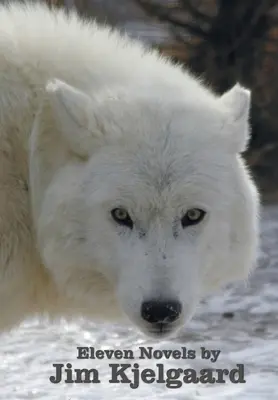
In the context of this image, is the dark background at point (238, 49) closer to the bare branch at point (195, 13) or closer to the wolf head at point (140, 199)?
the bare branch at point (195, 13)

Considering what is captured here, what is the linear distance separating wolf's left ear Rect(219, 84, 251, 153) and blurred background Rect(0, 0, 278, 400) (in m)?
1.64

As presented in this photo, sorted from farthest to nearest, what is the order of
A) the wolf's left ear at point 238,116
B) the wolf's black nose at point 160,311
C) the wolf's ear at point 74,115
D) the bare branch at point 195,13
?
the bare branch at point 195,13 < the wolf's left ear at point 238,116 < the wolf's ear at point 74,115 < the wolf's black nose at point 160,311

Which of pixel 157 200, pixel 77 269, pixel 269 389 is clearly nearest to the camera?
pixel 157 200

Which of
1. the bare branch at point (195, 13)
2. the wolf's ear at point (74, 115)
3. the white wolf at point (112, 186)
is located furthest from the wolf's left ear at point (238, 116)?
the bare branch at point (195, 13)

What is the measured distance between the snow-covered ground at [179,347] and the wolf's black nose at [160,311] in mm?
2221

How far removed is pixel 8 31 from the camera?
11.8 feet

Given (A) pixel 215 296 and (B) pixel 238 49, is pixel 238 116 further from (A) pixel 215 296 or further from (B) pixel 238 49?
(B) pixel 238 49

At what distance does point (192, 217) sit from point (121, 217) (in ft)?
0.85

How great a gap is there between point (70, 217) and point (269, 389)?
2586 millimetres

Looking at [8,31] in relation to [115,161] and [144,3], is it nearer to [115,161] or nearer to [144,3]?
[115,161]

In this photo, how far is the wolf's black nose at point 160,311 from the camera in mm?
2990

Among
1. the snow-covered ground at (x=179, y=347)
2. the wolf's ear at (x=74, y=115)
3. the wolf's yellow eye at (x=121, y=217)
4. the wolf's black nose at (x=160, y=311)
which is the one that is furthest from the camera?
the snow-covered ground at (x=179, y=347)

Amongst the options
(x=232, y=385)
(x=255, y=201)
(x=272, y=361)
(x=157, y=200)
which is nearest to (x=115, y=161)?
(x=157, y=200)

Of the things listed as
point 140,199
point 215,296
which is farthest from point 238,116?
point 215,296
